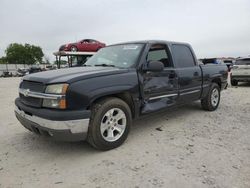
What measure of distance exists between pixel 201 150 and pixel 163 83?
1495 mm

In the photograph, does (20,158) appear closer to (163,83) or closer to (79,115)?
(79,115)

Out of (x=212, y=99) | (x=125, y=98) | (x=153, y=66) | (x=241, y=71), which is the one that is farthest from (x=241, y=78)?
(x=125, y=98)

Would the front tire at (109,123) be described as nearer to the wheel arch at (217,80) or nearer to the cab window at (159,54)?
the cab window at (159,54)

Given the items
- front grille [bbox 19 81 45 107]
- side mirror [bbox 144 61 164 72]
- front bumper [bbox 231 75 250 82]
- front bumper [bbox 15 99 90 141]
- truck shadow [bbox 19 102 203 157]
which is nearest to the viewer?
front bumper [bbox 15 99 90 141]

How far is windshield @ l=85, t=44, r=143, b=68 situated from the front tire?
34.4 inches

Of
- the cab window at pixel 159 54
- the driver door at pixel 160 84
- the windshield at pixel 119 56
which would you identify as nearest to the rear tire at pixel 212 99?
the driver door at pixel 160 84

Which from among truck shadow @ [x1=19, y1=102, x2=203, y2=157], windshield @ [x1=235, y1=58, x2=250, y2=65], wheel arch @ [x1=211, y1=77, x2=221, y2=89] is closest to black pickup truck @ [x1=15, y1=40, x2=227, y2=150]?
truck shadow @ [x1=19, y1=102, x2=203, y2=157]

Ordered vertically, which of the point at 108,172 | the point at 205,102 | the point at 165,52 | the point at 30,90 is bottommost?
the point at 108,172

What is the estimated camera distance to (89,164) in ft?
11.0

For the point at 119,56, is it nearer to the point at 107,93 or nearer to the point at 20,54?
the point at 107,93

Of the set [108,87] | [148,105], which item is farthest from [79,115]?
[148,105]

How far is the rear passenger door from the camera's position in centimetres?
517

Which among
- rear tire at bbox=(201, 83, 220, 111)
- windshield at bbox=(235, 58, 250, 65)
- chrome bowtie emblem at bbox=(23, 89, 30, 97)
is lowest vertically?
rear tire at bbox=(201, 83, 220, 111)

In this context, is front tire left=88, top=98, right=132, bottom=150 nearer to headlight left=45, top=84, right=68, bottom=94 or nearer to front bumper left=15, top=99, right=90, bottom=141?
front bumper left=15, top=99, right=90, bottom=141
